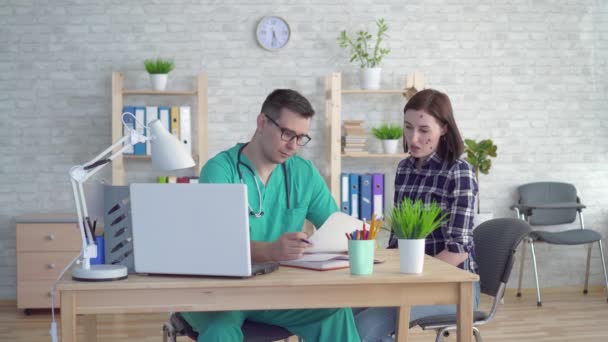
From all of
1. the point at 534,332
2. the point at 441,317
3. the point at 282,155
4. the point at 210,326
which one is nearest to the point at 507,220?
the point at 441,317

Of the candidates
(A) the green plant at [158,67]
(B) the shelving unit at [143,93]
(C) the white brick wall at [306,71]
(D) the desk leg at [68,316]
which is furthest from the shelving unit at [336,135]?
(D) the desk leg at [68,316]

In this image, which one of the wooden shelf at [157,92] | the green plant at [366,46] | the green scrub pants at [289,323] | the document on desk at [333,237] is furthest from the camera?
the green plant at [366,46]

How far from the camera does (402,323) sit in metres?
2.43

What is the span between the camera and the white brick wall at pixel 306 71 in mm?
5395

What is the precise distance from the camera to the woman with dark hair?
8.22ft

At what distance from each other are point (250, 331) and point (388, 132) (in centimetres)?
312

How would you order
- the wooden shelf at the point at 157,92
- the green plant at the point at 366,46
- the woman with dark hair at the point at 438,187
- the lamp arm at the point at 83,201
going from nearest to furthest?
1. the lamp arm at the point at 83,201
2. the woman with dark hair at the point at 438,187
3. the wooden shelf at the point at 157,92
4. the green plant at the point at 366,46

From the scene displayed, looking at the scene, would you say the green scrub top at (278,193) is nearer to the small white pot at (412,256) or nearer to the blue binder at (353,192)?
the small white pot at (412,256)

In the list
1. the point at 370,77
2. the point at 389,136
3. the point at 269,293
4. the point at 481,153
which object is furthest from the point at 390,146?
the point at 269,293

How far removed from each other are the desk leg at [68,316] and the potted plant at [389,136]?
3.65 m

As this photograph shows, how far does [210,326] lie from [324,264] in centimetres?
41

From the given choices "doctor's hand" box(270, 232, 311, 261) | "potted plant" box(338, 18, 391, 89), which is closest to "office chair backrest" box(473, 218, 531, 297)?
"doctor's hand" box(270, 232, 311, 261)

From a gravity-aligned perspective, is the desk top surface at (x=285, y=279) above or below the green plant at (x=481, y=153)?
below

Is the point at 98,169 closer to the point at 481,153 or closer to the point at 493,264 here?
the point at 493,264
